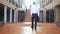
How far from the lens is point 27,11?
36000 mm

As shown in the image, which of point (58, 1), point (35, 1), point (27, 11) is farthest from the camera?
point (35, 1)

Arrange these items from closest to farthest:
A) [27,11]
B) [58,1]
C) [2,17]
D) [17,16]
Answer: [58,1] → [2,17] → [17,16] → [27,11]

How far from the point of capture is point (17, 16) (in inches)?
1232

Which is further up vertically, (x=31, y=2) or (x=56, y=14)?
(x=31, y=2)

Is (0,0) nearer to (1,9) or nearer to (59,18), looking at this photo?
(1,9)

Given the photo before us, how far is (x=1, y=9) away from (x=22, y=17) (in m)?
11.7

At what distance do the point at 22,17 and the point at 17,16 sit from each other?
147 centimetres

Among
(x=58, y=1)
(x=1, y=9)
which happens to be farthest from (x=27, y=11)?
(x=58, y=1)

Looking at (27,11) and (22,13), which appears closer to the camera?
(22,13)

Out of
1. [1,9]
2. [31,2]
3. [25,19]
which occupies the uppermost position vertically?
[31,2]

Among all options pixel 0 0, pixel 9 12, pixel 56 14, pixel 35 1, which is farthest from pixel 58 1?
pixel 35 1

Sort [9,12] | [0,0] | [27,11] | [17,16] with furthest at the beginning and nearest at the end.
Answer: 1. [27,11]
2. [17,16]
3. [9,12]
4. [0,0]

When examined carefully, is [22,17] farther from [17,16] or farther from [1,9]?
[1,9]

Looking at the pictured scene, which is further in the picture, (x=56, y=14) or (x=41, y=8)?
(x=41, y=8)
